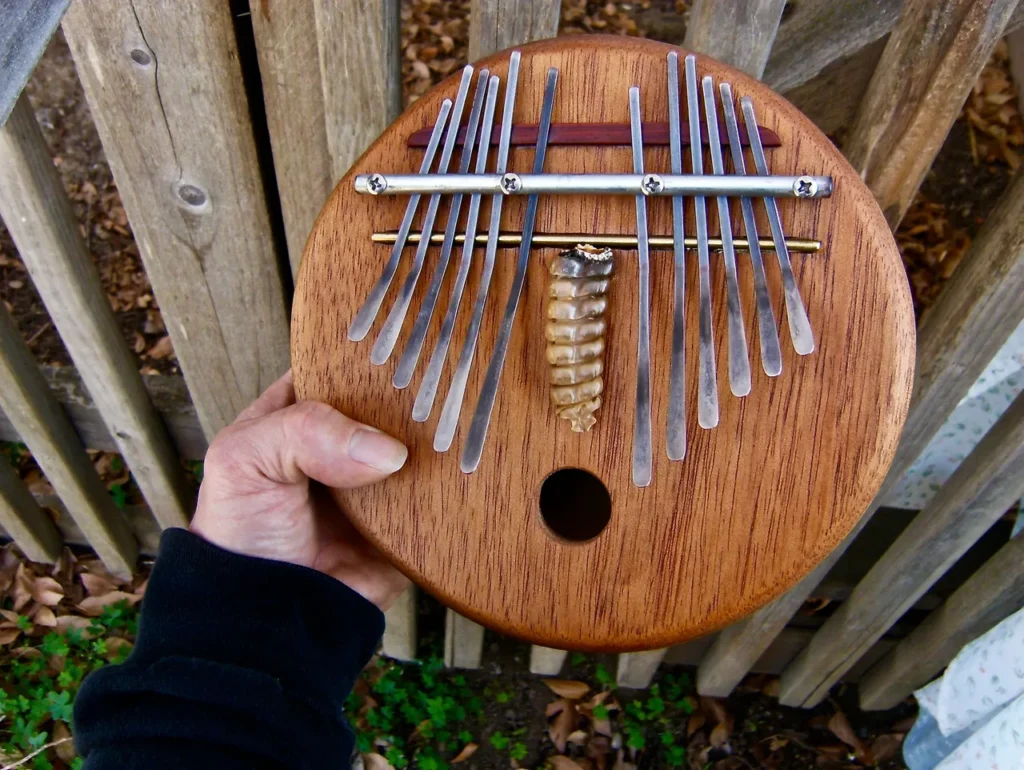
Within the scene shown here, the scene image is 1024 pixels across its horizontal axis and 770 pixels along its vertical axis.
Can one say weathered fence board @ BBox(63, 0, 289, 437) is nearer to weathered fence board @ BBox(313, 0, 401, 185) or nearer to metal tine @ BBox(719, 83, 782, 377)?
weathered fence board @ BBox(313, 0, 401, 185)

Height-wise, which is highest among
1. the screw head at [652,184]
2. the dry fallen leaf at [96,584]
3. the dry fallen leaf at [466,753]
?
the screw head at [652,184]

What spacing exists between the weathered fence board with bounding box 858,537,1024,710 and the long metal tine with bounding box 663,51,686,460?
1.03 meters

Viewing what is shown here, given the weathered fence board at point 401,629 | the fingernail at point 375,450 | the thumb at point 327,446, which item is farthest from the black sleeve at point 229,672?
the weathered fence board at point 401,629

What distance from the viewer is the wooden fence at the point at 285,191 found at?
0.98 m

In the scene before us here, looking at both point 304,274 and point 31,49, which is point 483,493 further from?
point 31,49

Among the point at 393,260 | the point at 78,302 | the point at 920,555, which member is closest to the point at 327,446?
the point at 393,260

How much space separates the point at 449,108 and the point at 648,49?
0.21m

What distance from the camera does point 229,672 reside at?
926 mm

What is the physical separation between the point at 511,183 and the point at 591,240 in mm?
99

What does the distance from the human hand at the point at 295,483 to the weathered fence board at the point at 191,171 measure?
27cm

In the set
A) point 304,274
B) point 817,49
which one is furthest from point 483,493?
point 817,49

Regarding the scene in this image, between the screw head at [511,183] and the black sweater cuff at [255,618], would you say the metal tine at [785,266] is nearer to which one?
the screw head at [511,183]

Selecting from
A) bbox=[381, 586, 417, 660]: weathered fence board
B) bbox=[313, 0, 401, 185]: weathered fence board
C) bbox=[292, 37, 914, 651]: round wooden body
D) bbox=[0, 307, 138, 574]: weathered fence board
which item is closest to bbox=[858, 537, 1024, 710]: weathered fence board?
bbox=[292, 37, 914, 651]: round wooden body

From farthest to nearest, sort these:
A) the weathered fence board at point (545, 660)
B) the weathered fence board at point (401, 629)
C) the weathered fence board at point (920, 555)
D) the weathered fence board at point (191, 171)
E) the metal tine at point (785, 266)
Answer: the weathered fence board at point (545, 660) → the weathered fence board at point (401, 629) → the weathered fence board at point (920, 555) → the weathered fence board at point (191, 171) → the metal tine at point (785, 266)
